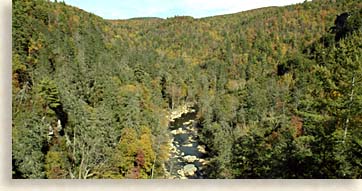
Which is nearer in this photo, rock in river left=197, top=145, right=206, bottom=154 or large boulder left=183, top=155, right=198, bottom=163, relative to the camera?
large boulder left=183, top=155, right=198, bottom=163

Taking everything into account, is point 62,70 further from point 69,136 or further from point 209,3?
point 209,3

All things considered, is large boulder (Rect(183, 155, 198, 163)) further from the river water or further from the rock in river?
the rock in river

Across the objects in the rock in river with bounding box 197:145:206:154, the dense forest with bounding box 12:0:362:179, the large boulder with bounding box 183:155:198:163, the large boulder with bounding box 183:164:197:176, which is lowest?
the large boulder with bounding box 183:164:197:176

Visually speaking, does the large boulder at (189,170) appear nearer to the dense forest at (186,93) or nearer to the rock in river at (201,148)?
the dense forest at (186,93)

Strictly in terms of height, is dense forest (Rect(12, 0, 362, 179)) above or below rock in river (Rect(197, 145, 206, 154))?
above

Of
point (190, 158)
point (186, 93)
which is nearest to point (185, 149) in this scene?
point (190, 158)

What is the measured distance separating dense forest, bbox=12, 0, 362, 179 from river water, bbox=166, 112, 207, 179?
3.1 inches

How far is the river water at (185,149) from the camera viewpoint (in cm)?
309

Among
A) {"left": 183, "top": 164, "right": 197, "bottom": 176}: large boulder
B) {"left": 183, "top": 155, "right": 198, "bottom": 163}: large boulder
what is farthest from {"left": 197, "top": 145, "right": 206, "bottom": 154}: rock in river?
{"left": 183, "top": 164, "right": 197, "bottom": 176}: large boulder

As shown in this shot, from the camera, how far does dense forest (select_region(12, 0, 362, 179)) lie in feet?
9.96

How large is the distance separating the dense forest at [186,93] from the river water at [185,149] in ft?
0.26

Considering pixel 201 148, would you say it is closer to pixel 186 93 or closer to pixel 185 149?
pixel 185 149

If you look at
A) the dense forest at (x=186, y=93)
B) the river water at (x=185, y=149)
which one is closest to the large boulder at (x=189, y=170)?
the river water at (x=185, y=149)

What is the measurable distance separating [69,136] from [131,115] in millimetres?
497
